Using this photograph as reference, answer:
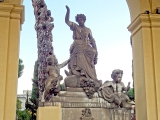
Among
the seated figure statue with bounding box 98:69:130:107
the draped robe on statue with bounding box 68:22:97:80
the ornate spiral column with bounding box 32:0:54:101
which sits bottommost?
the seated figure statue with bounding box 98:69:130:107

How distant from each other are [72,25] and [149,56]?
155 inches

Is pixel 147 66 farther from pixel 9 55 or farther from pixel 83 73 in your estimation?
pixel 83 73

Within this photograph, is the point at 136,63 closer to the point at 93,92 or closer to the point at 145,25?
the point at 145,25

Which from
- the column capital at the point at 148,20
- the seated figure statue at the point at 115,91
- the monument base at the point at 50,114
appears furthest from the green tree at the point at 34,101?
the column capital at the point at 148,20

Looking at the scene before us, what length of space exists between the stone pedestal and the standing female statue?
0.87 metres

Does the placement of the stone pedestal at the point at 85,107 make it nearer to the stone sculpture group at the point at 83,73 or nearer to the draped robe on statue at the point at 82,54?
the stone sculpture group at the point at 83,73

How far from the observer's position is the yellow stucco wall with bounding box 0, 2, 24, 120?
498 centimetres

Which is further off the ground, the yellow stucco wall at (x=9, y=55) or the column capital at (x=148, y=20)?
the column capital at (x=148, y=20)

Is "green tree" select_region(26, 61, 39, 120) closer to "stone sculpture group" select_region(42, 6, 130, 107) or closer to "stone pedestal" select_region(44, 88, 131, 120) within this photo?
"stone sculpture group" select_region(42, 6, 130, 107)

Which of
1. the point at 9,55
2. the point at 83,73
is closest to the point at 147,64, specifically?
the point at 9,55

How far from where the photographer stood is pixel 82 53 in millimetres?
9117

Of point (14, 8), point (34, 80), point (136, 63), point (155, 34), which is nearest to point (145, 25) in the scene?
point (155, 34)

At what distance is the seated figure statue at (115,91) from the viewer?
316 inches

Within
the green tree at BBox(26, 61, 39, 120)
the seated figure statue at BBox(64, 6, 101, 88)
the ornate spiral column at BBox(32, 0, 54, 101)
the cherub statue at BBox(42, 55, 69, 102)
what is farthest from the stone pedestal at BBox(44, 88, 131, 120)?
the green tree at BBox(26, 61, 39, 120)
